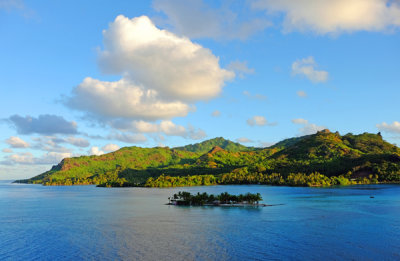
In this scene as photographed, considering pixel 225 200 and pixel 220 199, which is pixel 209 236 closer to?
pixel 225 200

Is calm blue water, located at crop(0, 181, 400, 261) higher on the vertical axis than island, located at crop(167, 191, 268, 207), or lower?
lower

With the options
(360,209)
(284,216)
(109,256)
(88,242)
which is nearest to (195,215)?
(284,216)

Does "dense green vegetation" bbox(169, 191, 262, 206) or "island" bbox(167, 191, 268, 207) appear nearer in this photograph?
"island" bbox(167, 191, 268, 207)

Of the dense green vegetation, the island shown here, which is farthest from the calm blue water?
the dense green vegetation

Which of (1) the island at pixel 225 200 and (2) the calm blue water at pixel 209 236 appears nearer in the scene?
(2) the calm blue water at pixel 209 236

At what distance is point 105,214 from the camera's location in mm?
151375

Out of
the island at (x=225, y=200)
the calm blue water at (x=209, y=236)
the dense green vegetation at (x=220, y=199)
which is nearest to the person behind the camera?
the calm blue water at (x=209, y=236)

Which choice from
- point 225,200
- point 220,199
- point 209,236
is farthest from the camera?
point 220,199

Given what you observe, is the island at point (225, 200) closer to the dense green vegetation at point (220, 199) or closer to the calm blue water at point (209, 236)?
the dense green vegetation at point (220, 199)

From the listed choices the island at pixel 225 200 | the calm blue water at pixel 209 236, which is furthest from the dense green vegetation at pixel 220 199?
the calm blue water at pixel 209 236

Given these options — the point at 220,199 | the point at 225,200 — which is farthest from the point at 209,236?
the point at 220,199

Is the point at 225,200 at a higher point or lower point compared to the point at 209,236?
higher

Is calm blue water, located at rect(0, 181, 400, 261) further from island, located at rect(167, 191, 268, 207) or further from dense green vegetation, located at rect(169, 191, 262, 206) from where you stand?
dense green vegetation, located at rect(169, 191, 262, 206)

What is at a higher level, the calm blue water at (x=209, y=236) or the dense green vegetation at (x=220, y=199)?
the dense green vegetation at (x=220, y=199)
